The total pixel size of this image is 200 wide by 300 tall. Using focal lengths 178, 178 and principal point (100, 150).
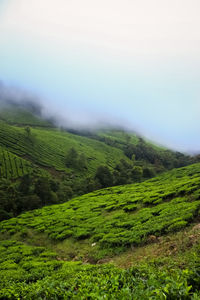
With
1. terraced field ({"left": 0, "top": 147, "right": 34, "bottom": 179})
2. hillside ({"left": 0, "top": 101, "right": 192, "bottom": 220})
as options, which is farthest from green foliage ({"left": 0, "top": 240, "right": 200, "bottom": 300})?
terraced field ({"left": 0, "top": 147, "right": 34, "bottom": 179})

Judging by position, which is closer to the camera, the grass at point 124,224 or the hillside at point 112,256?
the hillside at point 112,256

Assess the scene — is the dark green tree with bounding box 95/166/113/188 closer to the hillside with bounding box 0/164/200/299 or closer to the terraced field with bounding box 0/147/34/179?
the terraced field with bounding box 0/147/34/179

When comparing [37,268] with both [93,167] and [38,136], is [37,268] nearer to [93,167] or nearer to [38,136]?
[93,167]

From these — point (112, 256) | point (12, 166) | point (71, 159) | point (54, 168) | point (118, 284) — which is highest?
point (118, 284)

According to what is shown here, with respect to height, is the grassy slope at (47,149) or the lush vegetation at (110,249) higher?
the lush vegetation at (110,249)

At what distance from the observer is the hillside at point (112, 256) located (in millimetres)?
6105

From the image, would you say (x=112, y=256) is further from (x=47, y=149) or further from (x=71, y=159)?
(x=47, y=149)

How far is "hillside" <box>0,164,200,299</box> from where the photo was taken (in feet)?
20.0

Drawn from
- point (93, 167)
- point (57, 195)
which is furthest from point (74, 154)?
point (57, 195)

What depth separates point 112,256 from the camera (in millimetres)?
16766

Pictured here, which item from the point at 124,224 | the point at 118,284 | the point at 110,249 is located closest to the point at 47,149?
the point at 124,224

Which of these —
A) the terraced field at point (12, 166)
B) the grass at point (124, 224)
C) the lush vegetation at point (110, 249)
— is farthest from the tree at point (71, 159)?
the grass at point (124, 224)

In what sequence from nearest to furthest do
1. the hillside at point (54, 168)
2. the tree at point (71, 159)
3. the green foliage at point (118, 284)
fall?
the green foliage at point (118, 284), the hillside at point (54, 168), the tree at point (71, 159)

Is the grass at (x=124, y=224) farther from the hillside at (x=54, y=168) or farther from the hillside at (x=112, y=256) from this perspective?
the hillside at (x=54, y=168)
